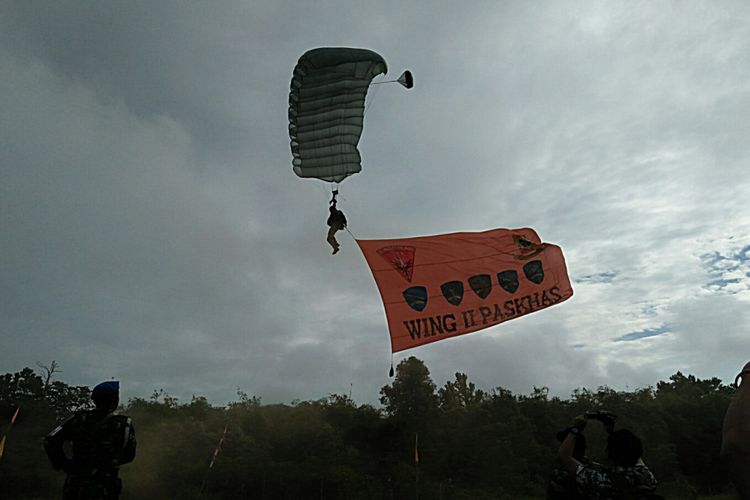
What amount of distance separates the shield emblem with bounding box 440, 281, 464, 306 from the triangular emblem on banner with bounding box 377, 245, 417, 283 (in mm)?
644

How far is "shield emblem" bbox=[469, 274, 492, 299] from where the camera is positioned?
9.91 meters

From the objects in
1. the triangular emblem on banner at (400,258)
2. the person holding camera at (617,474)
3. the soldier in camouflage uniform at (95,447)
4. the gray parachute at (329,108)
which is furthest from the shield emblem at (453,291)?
the soldier in camouflage uniform at (95,447)

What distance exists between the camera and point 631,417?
131 feet

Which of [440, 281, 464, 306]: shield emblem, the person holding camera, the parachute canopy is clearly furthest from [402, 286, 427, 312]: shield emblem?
the person holding camera

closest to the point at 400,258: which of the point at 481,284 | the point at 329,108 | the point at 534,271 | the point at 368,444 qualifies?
the point at 481,284

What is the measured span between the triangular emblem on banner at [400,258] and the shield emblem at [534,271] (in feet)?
6.99

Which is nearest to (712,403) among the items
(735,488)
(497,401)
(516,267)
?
(497,401)

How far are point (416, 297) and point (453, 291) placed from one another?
2.44 ft

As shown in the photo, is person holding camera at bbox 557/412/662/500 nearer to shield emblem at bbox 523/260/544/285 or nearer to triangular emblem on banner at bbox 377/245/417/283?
triangular emblem on banner at bbox 377/245/417/283

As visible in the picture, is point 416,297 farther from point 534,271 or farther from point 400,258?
point 534,271

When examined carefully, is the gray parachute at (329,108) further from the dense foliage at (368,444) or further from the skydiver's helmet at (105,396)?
the dense foliage at (368,444)

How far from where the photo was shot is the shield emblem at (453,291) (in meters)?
9.72

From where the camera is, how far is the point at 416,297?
9484mm

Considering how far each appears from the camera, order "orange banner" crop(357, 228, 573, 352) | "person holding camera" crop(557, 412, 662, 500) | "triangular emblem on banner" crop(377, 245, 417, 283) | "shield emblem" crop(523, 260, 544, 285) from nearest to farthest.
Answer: "person holding camera" crop(557, 412, 662, 500), "orange banner" crop(357, 228, 573, 352), "triangular emblem on banner" crop(377, 245, 417, 283), "shield emblem" crop(523, 260, 544, 285)
